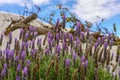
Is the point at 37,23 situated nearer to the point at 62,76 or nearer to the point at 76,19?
the point at 76,19

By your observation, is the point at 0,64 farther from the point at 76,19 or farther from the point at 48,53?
the point at 76,19

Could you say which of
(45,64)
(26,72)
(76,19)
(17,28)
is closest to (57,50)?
(45,64)

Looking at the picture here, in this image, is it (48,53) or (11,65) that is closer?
(11,65)

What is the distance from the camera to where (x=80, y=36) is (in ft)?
14.4

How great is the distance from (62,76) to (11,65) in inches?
22.0

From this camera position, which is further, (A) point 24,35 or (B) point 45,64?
(A) point 24,35

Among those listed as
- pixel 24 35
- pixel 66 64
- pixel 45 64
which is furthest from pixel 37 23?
pixel 66 64

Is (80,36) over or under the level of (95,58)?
over

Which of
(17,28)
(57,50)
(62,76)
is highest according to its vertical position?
(17,28)

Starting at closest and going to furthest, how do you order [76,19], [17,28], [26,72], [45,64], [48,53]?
1. [26,72]
2. [45,64]
3. [48,53]
4. [17,28]
5. [76,19]

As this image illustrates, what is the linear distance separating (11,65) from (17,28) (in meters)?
4.29

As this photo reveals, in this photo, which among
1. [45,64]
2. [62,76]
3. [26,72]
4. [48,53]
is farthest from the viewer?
[48,53]

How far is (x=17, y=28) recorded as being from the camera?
8.27m

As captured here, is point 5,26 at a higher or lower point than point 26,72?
higher
